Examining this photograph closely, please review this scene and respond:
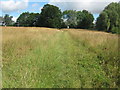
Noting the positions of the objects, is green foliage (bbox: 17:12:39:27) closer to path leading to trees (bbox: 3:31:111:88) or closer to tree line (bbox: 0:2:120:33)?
tree line (bbox: 0:2:120:33)

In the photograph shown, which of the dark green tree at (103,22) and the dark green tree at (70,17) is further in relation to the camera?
the dark green tree at (70,17)

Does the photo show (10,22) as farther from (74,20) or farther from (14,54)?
(14,54)

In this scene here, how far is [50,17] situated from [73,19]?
29.0m

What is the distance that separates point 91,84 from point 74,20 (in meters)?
96.2

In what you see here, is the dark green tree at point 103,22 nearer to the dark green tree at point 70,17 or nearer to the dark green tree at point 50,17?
the dark green tree at point 50,17

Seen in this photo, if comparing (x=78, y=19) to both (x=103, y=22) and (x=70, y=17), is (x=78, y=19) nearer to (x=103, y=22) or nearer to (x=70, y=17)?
(x=70, y=17)

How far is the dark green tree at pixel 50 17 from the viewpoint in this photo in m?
72.5

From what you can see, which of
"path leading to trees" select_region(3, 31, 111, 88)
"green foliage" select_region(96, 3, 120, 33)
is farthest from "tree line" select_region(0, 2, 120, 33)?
"path leading to trees" select_region(3, 31, 111, 88)

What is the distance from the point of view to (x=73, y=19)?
330 feet

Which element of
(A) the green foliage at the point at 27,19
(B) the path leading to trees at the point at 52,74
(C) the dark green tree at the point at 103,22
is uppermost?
(A) the green foliage at the point at 27,19

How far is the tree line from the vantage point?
56469 mm

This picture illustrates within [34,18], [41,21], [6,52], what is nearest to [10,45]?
[6,52]

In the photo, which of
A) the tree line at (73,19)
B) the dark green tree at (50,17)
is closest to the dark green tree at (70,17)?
the tree line at (73,19)

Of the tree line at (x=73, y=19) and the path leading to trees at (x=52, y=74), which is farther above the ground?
the tree line at (x=73, y=19)
